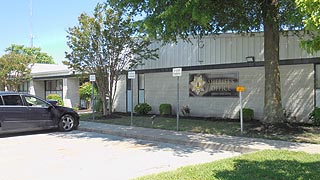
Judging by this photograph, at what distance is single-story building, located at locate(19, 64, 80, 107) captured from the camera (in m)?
26.3

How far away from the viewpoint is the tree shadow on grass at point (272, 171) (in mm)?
5934

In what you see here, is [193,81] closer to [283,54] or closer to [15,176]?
[283,54]

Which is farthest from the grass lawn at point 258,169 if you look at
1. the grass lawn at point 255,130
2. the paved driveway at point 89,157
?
the grass lawn at point 255,130

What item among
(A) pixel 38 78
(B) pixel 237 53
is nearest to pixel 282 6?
(B) pixel 237 53

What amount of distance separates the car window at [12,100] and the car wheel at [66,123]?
70.0 inches

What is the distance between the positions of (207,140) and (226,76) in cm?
650

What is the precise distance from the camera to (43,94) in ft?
100

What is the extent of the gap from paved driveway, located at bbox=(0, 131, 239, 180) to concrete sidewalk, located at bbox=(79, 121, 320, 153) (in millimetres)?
421

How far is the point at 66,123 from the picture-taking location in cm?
1402

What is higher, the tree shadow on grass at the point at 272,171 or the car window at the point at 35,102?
the car window at the point at 35,102

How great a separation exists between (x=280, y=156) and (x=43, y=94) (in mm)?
26269

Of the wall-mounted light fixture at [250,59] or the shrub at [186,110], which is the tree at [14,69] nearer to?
the shrub at [186,110]

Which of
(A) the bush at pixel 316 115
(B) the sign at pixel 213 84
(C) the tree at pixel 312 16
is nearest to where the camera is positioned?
(C) the tree at pixel 312 16

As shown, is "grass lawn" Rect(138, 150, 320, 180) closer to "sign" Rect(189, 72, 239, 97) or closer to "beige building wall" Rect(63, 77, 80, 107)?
"sign" Rect(189, 72, 239, 97)
